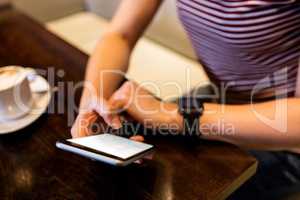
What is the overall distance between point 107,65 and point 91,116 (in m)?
0.18

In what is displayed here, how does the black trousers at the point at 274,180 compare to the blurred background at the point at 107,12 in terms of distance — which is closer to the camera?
the black trousers at the point at 274,180

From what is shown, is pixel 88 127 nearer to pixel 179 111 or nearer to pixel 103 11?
pixel 179 111

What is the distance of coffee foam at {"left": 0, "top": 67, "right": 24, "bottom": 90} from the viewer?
2.17ft

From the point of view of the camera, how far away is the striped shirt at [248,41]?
2.20 feet

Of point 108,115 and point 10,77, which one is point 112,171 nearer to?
point 108,115

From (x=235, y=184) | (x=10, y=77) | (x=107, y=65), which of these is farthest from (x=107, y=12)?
(x=235, y=184)

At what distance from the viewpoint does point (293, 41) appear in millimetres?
701

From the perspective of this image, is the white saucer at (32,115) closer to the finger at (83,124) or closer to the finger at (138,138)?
the finger at (83,124)

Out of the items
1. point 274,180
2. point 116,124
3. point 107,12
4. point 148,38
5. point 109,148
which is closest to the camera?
point 109,148

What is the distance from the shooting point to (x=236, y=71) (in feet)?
2.67

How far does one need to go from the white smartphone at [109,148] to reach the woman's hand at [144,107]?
101 millimetres

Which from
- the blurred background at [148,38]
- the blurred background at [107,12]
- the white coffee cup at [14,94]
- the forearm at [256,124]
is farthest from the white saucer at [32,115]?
the blurred background at [107,12]

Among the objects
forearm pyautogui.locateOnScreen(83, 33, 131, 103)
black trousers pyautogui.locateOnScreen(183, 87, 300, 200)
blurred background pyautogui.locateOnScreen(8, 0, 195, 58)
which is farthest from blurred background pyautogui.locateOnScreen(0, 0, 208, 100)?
black trousers pyautogui.locateOnScreen(183, 87, 300, 200)

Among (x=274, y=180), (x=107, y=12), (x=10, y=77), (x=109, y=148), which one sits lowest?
(x=274, y=180)
